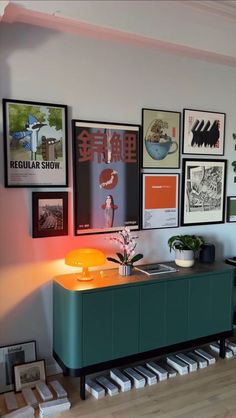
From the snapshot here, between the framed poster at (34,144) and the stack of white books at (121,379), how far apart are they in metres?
1.43

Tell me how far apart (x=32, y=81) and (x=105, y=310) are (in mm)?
1650

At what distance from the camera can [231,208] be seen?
11.7 feet

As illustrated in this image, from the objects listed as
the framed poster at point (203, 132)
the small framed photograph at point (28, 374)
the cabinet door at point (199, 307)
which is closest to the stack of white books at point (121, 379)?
the small framed photograph at point (28, 374)

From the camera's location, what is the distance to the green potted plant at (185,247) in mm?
3027

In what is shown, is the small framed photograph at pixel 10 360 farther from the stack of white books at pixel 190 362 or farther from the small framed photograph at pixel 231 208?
the small framed photograph at pixel 231 208

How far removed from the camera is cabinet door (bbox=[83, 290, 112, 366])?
2465 mm

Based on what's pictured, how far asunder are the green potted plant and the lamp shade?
74cm

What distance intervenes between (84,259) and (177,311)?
2.76 ft

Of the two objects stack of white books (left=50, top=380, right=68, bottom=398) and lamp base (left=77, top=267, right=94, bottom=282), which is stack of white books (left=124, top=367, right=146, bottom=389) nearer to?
stack of white books (left=50, top=380, right=68, bottom=398)

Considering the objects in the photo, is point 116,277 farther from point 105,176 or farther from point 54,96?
point 54,96

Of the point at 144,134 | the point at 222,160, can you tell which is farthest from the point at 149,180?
the point at 222,160

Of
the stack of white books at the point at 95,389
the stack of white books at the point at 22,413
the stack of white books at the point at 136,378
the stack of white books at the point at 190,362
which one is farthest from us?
the stack of white books at the point at 190,362

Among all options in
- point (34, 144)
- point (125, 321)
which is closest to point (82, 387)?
point (125, 321)

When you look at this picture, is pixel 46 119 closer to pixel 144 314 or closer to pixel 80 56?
pixel 80 56
